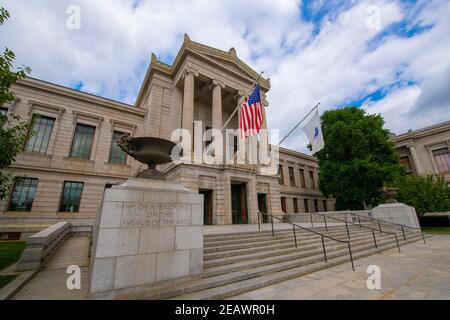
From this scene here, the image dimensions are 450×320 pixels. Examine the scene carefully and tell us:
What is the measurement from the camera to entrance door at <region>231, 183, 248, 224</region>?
15555 mm

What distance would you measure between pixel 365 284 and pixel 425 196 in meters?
19.3

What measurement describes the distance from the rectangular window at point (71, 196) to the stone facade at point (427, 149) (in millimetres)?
43280

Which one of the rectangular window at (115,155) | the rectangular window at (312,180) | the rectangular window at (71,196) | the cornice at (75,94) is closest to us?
the rectangular window at (71,196)

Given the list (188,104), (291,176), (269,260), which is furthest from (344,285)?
(291,176)

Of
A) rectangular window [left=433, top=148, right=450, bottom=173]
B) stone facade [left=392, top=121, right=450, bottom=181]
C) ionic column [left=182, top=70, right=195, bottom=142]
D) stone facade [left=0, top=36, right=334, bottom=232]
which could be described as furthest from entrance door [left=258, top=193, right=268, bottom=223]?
rectangular window [left=433, top=148, right=450, bottom=173]

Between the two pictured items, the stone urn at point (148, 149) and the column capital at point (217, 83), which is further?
the column capital at point (217, 83)

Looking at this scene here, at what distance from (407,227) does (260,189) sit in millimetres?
10815

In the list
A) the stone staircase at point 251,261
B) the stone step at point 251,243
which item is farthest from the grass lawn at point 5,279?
the stone step at point 251,243

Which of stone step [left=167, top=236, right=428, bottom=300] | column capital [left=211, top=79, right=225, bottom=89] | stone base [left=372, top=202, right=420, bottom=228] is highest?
column capital [left=211, top=79, right=225, bottom=89]

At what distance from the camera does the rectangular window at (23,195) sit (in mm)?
13969

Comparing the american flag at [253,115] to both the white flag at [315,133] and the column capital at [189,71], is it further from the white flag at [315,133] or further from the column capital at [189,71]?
the column capital at [189,71]

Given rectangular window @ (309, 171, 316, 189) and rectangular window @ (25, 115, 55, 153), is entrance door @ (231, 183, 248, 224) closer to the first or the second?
rectangular window @ (25, 115, 55, 153)

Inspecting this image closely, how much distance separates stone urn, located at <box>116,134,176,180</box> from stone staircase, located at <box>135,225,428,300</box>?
261 cm
